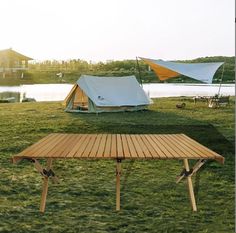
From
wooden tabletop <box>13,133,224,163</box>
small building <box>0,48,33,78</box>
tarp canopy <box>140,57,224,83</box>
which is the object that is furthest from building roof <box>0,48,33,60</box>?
wooden tabletop <box>13,133,224,163</box>

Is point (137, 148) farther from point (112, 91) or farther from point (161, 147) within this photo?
point (112, 91)

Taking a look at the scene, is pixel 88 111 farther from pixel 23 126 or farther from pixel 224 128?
pixel 224 128

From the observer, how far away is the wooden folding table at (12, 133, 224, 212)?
3533mm

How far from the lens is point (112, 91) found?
13.9 metres

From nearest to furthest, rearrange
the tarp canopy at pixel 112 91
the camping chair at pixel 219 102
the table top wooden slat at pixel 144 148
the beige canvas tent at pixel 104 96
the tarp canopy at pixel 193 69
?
the table top wooden slat at pixel 144 148
the tarp canopy at pixel 193 69
the beige canvas tent at pixel 104 96
the tarp canopy at pixel 112 91
the camping chair at pixel 219 102

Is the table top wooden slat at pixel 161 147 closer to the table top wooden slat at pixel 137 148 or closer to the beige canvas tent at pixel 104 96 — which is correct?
the table top wooden slat at pixel 137 148

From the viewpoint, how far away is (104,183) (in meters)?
4.76

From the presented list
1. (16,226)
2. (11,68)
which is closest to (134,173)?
(16,226)

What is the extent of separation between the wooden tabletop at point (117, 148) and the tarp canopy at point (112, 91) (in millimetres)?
8391

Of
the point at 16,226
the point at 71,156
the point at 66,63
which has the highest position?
the point at 66,63

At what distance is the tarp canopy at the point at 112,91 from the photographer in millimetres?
13320

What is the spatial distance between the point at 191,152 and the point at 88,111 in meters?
9.46

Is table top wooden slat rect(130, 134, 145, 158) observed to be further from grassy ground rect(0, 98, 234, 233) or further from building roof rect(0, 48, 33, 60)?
building roof rect(0, 48, 33, 60)

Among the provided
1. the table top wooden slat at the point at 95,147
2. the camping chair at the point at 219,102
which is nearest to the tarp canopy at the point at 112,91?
the camping chair at the point at 219,102
